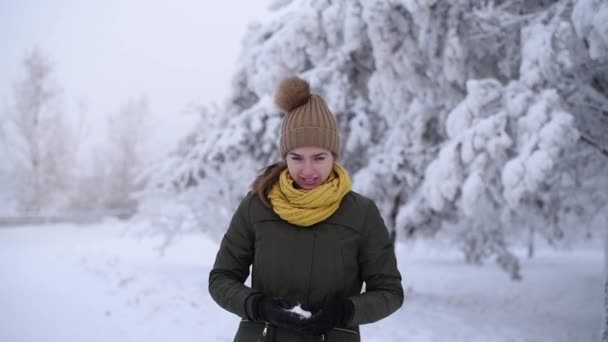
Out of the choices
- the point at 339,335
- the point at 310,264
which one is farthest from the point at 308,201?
the point at 339,335

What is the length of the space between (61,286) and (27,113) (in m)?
18.5

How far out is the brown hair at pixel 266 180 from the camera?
5.93ft

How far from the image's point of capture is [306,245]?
1709 millimetres

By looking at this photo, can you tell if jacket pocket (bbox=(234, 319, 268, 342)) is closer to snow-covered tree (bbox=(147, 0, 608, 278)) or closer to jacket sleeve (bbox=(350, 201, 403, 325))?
jacket sleeve (bbox=(350, 201, 403, 325))

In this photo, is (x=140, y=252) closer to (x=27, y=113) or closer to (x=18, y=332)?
(x=18, y=332)

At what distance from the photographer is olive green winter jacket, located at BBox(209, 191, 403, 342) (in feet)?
5.52

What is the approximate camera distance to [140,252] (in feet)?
47.9

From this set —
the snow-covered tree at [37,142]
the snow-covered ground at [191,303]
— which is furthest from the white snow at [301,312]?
the snow-covered tree at [37,142]

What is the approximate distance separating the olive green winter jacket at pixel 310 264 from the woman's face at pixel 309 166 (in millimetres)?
145

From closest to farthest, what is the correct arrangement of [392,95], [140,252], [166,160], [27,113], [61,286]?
[392,95]
[61,286]
[166,160]
[140,252]
[27,113]

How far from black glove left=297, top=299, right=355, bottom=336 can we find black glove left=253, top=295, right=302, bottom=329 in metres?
0.03

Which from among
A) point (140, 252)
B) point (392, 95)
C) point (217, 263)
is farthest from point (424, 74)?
point (140, 252)

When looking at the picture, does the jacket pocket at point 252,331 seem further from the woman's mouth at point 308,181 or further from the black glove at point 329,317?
the woman's mouth at point 308,181

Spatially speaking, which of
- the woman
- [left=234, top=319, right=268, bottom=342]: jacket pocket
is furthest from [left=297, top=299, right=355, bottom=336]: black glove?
[left=234, top=319, right=268, bottom=342]: jacket pocket
